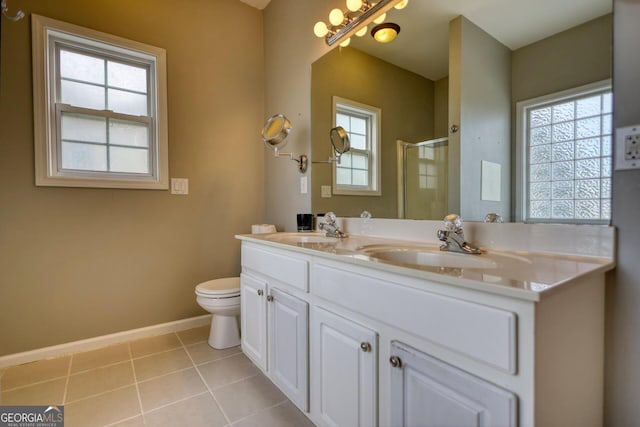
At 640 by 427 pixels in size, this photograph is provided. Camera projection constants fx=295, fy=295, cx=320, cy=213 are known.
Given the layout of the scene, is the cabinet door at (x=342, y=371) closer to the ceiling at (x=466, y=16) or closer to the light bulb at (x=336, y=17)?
the ceiling at (x=466, y=16)

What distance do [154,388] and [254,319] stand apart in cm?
61

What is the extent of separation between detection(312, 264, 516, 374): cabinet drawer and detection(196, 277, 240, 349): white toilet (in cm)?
107

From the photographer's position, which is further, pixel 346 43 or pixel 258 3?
pixel 258 3

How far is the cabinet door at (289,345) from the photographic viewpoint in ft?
4.06

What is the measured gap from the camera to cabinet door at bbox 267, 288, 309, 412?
124 cm

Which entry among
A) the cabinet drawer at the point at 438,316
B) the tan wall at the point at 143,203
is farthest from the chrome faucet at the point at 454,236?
the tan wall at the point at 143,203

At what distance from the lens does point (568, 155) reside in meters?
0.97

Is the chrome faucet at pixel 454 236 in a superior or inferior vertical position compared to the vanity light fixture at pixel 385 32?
inferior

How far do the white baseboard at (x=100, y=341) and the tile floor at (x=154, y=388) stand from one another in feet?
0.14

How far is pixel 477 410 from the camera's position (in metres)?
0.66

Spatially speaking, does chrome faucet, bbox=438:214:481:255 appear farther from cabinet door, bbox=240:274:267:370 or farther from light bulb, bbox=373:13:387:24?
light bulb, bbox=373:13:387:24

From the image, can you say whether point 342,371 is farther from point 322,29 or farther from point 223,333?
point 322,29

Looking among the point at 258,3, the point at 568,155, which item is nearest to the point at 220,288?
the point at 568,155

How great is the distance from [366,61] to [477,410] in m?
1.72
